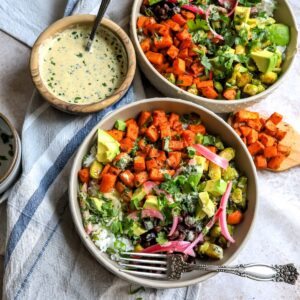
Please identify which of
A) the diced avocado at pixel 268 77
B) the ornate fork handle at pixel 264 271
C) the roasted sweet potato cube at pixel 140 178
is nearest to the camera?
the ornate fork handle at pixel 264 271

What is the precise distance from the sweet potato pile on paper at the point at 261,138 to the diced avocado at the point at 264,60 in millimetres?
172

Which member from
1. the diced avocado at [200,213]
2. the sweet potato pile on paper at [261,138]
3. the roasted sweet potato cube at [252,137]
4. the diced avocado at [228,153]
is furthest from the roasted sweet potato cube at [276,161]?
the diced avocado at [200,213]

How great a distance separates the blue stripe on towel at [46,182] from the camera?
175 centimetres

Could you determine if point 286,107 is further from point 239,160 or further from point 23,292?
point 23,292

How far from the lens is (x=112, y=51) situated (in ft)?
6.19

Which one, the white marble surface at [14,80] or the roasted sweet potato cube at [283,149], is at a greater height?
the white marble surface at [14,80]

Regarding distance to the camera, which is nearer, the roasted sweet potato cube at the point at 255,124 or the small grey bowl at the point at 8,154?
the small grey bowl at the point at 8,154

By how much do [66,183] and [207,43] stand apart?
729 millimetres

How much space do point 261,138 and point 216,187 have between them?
37 cm

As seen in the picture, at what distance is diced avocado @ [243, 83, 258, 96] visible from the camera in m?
1.88

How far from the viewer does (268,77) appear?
1919mm

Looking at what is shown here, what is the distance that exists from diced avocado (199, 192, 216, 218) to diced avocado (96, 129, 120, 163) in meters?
0.32

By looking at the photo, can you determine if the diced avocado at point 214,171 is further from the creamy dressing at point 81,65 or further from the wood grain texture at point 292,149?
the creamy dressing at point 81,65

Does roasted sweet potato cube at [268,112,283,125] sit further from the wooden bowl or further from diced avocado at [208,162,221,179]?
the wooden bowl
